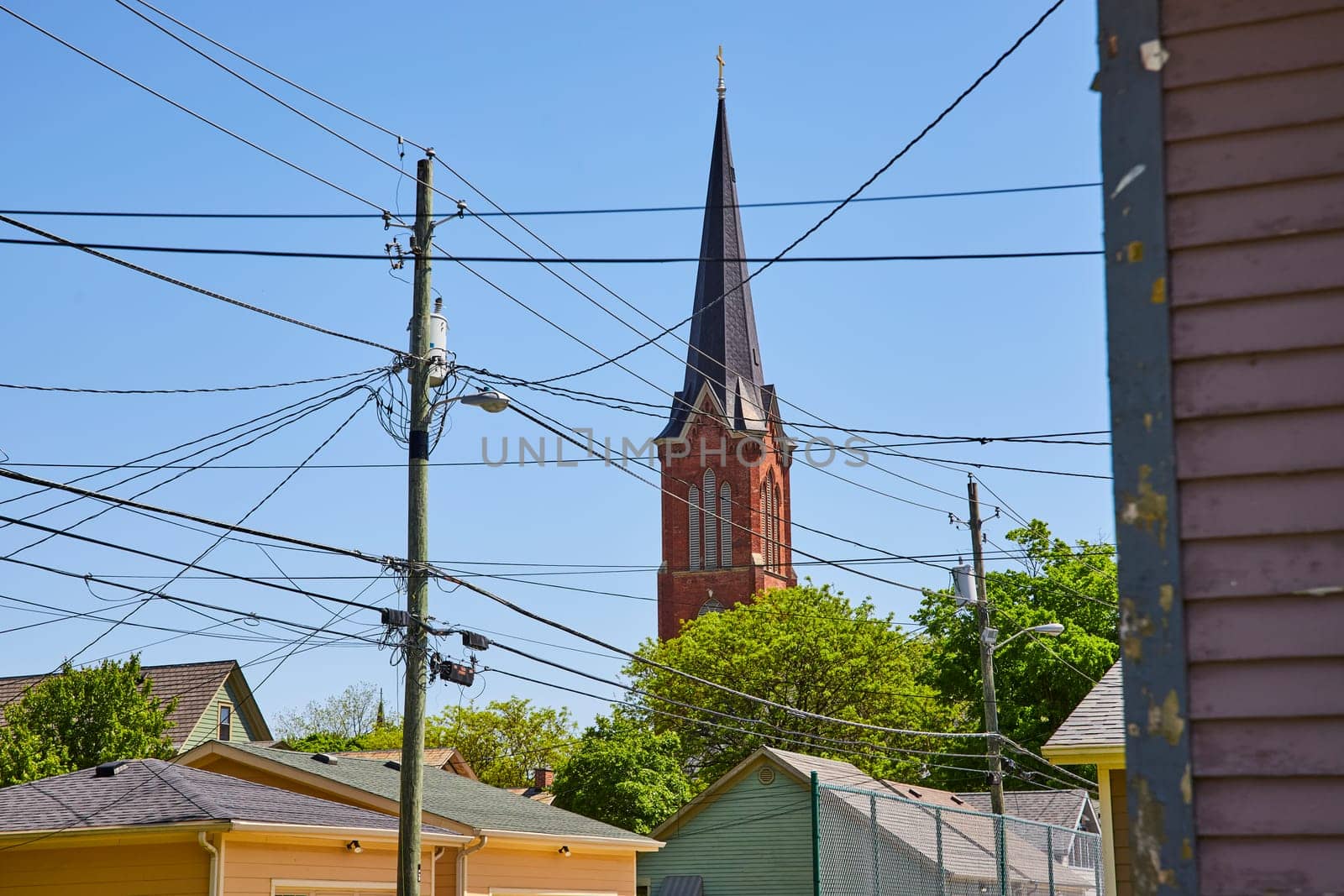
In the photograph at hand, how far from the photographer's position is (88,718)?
94.3 feet

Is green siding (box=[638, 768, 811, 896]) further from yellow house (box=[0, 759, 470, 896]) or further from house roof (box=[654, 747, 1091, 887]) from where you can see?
yellow house (box=[0, 759, 470, 896])

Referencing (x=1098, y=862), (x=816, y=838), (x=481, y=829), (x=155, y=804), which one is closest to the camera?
(x=816, y=838)

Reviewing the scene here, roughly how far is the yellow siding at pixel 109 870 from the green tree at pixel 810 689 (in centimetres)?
3416

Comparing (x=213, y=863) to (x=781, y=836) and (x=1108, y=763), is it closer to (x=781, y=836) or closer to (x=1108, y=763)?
(x=1108, y=763)

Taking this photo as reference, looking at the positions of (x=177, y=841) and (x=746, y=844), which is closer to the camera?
(x=177, y=841)

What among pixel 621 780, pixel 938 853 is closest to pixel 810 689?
pixel 621 780

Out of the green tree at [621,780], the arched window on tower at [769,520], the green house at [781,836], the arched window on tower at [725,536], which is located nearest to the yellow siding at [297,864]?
the green house at [781,836]

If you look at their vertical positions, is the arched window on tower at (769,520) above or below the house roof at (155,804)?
above

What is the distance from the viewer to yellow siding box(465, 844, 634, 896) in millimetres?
21547

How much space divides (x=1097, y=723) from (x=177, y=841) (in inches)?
395

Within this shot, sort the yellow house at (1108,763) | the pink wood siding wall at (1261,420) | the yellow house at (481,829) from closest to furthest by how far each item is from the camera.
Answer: the pink wood siding wall at (1261,420) < the yellow house at (1108,763) < the yellow house at (481,829)

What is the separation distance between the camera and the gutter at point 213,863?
1535 cm

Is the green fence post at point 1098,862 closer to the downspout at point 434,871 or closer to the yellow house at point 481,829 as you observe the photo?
the yellow house at point 481,829

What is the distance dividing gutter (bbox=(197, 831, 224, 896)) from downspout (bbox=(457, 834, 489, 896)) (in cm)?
575
